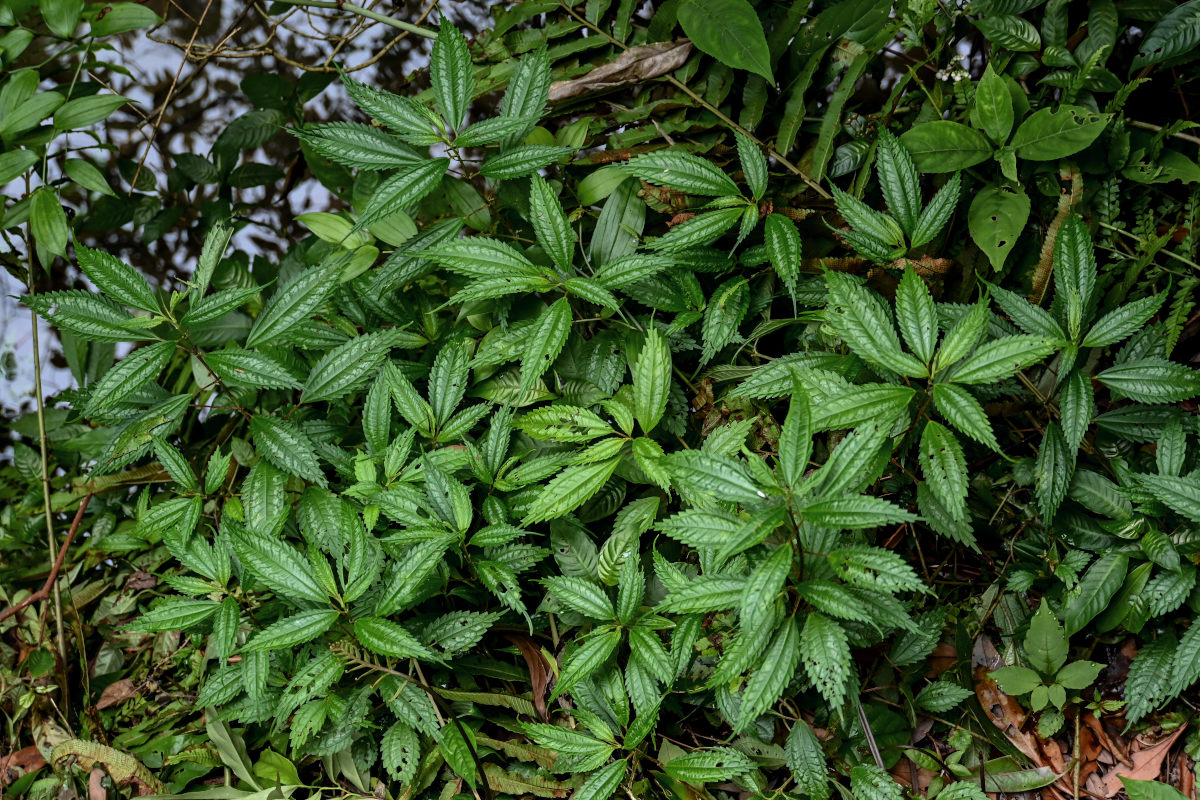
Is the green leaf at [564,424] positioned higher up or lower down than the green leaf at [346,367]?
higher up

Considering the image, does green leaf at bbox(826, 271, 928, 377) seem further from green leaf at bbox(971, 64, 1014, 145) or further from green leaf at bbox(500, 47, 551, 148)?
green leaf at bbox(500, 47, 551, 148)

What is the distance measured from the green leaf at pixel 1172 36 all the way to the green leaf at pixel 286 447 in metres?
1.69

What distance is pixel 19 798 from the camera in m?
1.74

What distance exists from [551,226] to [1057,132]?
3.06 feet

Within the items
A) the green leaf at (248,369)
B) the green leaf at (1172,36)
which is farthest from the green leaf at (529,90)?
the green leaf at (1172,36)

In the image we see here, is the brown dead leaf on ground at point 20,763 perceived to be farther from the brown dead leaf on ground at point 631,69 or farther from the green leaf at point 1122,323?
the green leaf at point 1122,323

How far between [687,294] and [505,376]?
40 centimetres

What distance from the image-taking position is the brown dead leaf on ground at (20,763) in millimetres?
1803

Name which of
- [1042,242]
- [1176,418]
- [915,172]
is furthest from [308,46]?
[1176,418]

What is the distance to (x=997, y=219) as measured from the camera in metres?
1.45

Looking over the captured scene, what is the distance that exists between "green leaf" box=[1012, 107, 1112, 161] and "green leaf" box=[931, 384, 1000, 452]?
549mm

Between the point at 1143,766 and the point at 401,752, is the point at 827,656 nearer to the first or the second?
the point at 1143,766

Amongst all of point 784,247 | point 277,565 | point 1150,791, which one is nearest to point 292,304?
point 277,565

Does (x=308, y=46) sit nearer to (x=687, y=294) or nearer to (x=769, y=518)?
(x=687, y=294)
